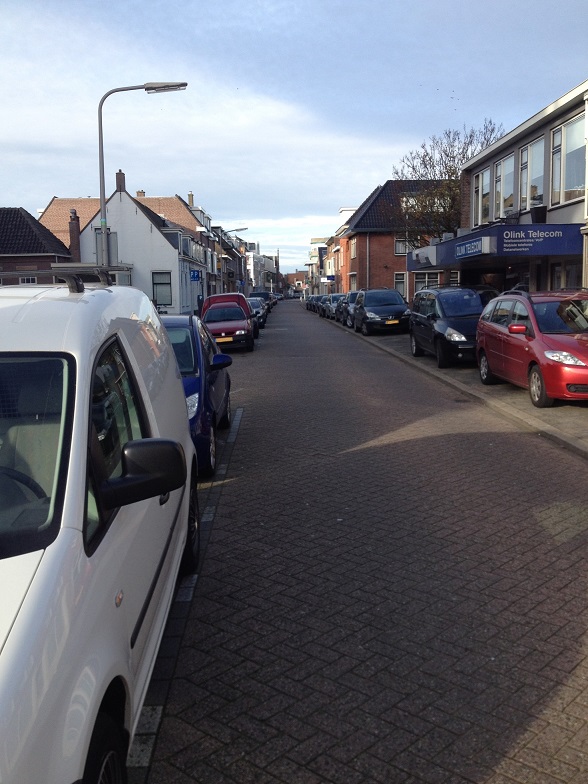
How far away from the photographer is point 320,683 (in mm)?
3779

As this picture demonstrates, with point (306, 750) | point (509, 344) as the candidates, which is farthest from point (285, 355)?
point (306, 750)

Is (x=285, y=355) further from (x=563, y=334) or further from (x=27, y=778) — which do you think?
(x=27, y=778)

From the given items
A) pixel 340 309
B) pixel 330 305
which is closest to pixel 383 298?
pixel 340 309

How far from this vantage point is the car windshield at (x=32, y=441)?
98.8 inches

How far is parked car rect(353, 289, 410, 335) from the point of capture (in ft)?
97.8

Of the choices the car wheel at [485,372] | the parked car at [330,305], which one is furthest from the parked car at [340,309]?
the car wheel at [485,372]

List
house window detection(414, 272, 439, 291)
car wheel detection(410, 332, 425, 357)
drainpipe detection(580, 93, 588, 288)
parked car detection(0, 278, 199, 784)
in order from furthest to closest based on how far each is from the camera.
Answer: house window detection(414, 272, 439, 291) < car wheel detection(410, 332, 425, 357) < drainpipe detection(580, 93, 588, 288) < parked car detection(0, 278, 199, 784)

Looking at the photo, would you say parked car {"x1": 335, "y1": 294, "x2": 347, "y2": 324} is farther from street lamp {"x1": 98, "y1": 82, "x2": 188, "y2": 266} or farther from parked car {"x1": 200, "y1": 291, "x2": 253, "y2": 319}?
street lamp {"x1": 98, "y1": 82, "x2": 188, "y2": 266}

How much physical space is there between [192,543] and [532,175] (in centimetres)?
2118

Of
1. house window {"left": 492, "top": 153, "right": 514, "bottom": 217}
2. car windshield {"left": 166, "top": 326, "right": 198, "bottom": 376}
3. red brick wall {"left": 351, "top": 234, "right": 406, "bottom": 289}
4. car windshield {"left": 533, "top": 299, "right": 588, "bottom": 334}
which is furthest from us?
red brick wall {"left": 351, "top": 234, "right": 406, "bottom": 289}

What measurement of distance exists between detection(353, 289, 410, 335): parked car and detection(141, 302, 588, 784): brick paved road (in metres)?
21.2

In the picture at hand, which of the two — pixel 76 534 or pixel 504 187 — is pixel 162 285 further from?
pixel 76 534

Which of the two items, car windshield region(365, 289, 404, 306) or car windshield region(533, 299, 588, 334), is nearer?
car windshield region(533, 299, 588, 334)

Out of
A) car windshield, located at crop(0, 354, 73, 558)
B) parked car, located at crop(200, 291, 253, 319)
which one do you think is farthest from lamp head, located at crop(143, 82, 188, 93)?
car windshield, located at crop(0, 354, 73, 558)
